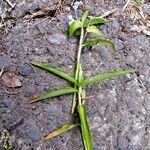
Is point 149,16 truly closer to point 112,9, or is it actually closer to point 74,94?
point 112,9

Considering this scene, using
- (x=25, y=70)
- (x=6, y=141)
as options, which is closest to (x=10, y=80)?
(x=25, y=70)

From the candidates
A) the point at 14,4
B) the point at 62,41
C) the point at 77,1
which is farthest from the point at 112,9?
the point at 14,4

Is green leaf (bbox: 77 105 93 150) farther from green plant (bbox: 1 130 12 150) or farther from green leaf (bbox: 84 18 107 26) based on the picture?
green leaf (bbox: 84 18 107 26)

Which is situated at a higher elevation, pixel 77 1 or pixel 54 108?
pixel 77 1

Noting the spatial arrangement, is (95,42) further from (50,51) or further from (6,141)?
(6,141)

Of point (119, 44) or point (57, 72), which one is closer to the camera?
point (57, 72)

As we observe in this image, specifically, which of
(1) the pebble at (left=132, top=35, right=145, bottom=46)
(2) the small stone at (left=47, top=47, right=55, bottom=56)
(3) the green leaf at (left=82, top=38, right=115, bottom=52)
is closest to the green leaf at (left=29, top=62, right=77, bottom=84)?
(2) the small stone at (left=47, top=47, right=55, bottom=56)

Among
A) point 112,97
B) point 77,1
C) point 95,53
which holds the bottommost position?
point 112,97
